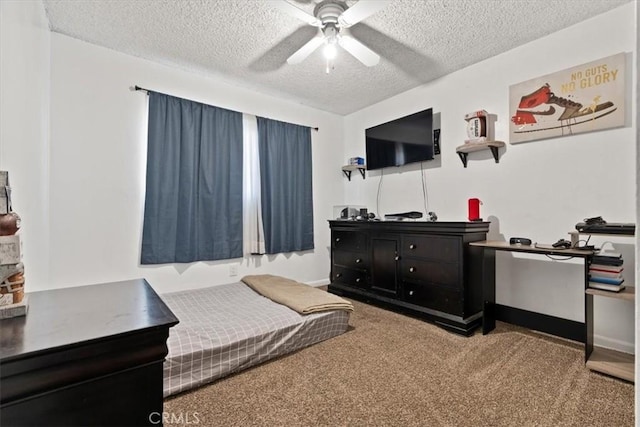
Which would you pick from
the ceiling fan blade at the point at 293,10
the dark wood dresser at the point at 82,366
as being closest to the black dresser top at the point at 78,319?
the dark wood dresser at the point at 82,366

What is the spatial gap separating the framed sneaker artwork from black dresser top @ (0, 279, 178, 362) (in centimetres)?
305

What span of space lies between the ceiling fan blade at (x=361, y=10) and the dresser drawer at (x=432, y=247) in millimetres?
1855

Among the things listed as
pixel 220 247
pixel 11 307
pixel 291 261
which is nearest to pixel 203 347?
pixel 11 307

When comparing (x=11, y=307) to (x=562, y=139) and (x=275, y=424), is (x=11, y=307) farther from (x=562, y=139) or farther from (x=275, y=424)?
(x=562, y=139)

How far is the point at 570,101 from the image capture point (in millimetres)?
2352

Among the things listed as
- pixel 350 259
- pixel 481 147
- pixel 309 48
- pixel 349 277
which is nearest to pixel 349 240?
pixel 350 259

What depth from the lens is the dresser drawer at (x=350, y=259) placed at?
3365mm

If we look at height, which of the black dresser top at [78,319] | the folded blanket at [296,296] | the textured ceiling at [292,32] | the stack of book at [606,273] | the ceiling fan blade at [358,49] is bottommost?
the folded blanket at [296,296]

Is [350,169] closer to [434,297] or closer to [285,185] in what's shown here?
[285,185]

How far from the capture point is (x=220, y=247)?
10.6 ft

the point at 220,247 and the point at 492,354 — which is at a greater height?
the point at 220,247

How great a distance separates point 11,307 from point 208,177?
252cm

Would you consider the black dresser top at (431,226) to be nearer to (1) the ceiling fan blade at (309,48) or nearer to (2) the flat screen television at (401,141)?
(2) the flat screen television at (401,141)

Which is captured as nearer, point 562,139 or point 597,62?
point 597,62
